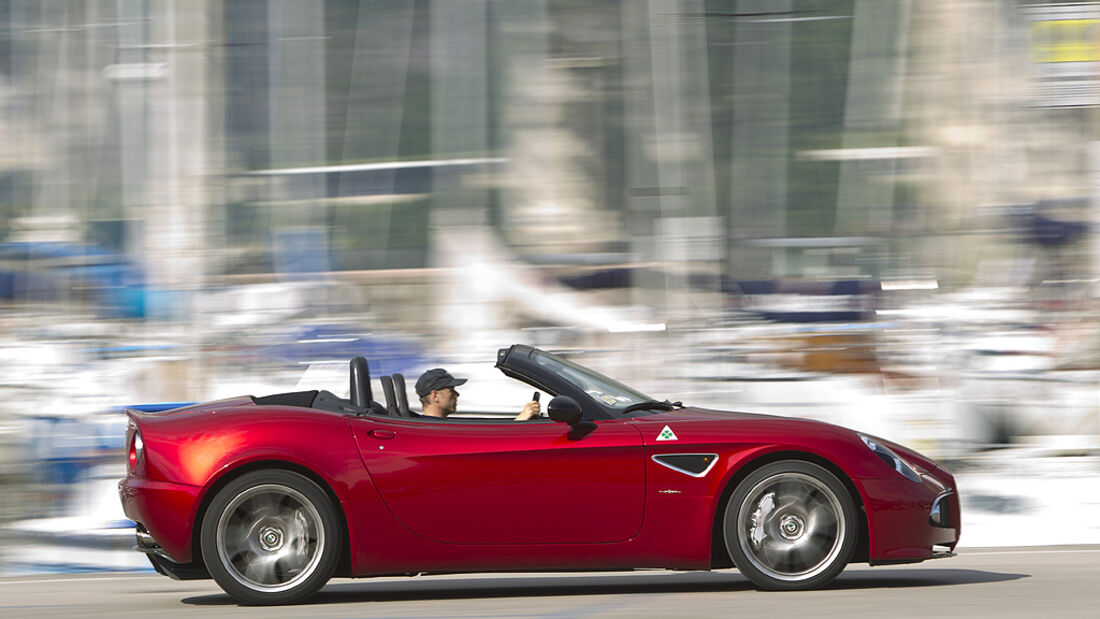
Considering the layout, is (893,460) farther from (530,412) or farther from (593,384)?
(530,412)

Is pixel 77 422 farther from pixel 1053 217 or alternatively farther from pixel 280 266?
pixel 1053 217

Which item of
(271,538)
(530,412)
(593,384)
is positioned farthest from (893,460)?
(271,538)

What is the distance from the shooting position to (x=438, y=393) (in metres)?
6.16

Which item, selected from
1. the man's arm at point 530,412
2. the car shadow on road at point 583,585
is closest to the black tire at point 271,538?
the car shadow on road at point 583,585

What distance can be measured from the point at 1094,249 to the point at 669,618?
6130 millimetres

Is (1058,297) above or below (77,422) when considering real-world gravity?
above

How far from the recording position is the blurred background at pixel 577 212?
1006 cm

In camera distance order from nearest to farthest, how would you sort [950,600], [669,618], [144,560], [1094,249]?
[669,618] → [950,600] → [144,560] → [1094,249]

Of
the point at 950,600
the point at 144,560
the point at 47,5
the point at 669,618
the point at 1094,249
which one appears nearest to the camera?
the point at 669,618

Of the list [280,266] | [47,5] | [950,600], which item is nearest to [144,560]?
[280,266]

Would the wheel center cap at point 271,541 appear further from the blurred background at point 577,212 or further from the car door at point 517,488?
the blurred background at point 577,212

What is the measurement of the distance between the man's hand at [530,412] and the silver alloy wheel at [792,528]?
0.97 metres

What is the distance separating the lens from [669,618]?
5.25m

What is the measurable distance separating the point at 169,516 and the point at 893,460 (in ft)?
9.85
